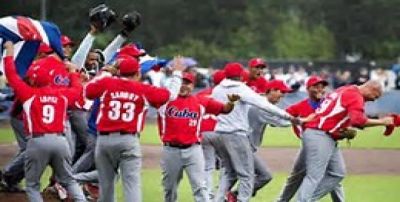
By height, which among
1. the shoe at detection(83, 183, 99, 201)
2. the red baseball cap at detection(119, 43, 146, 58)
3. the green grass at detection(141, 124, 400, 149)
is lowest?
the green grass at detection(141, 124, 400, 149)

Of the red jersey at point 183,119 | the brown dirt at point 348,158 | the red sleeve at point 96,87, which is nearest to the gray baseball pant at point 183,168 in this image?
the red jersey at point 183,119

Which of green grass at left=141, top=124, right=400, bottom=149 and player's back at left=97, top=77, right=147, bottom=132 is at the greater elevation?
player's back at left=97, top=77, right=147, bottom=132

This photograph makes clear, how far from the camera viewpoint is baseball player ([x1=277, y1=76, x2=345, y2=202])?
14477mm

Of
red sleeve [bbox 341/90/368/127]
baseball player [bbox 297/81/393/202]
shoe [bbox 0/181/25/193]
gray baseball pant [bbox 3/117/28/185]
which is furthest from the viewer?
shoe [bbox 0/181/25/193]

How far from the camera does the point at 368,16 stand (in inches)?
2518

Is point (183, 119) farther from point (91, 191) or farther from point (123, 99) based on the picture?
point (91, 191)

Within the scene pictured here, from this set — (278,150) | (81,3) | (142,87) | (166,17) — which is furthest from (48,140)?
(166,17)

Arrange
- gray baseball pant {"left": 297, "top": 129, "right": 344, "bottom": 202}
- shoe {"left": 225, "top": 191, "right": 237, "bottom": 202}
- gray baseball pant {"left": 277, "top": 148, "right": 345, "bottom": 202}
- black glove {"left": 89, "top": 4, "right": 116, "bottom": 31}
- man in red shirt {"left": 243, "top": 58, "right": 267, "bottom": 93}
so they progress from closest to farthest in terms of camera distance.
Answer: gray baseball pant {"left": 297, "top": 129, "right": 344, "bottom": 202}
black glove {"left": 89, "top": 4, "right": 116, "bottom": 31}
gray baseball pant {"left": 277, "top": 148, "right": 345, "bottom": 202}
shoe {"left": 225, "top": 191, "right": 237, "bottom": 202}
man in red shirt {"left": 243, "top": 58, "right": 267, "bottom": 93}

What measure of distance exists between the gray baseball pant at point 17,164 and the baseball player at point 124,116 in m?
3.16

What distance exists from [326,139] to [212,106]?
4.89ft

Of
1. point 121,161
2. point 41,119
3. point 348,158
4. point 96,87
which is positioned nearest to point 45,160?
point 41,119

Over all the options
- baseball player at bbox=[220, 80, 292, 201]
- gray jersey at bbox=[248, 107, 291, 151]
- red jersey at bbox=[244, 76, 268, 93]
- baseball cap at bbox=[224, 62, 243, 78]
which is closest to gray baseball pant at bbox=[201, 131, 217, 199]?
baseball player at bbox=[220, 80, 292, 201]

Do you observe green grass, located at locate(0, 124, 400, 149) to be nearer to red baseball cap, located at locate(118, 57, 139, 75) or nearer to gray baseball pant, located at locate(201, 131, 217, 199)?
gray baseball pant, located at locate(201, 131, 217, 199)

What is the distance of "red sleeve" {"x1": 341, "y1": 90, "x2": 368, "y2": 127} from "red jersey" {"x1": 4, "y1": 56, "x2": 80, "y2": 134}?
3387 millimetres
